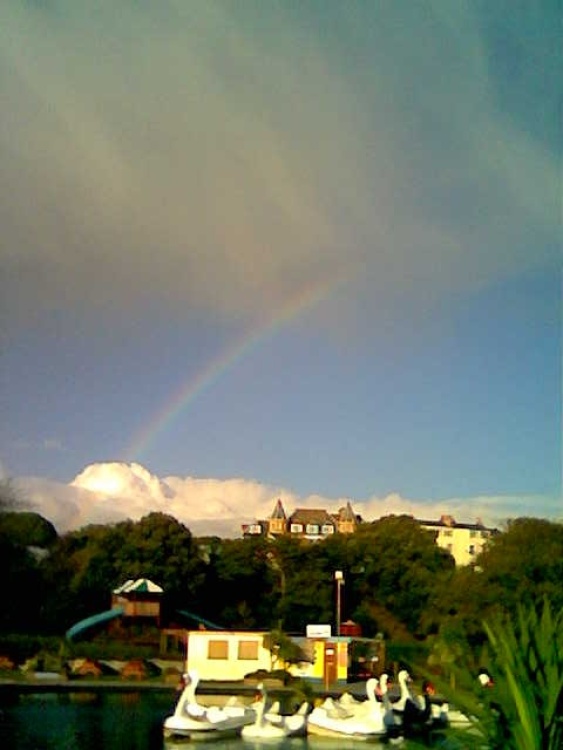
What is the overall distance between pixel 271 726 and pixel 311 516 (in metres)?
54.2

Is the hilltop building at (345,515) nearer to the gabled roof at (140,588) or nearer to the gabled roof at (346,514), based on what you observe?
the gabled roof at (346,514)

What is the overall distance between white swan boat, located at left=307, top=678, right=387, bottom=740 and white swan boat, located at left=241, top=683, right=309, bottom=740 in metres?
0.20

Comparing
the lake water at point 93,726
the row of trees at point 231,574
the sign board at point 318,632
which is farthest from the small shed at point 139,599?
the lake water at point 93,726

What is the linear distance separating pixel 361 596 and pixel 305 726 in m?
18.3

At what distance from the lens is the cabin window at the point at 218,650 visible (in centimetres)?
2412

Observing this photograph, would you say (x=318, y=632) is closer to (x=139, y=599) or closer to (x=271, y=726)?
(x=139, y=599)

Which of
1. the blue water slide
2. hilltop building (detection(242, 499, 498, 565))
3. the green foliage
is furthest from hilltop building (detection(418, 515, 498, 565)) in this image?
the green foliage

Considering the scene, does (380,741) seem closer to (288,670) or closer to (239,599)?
(288,670)

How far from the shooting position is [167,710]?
60.5 ft

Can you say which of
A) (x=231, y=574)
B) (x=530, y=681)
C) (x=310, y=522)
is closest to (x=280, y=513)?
(x=310, y=522)

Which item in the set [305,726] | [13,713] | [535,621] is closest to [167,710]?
[13,713]

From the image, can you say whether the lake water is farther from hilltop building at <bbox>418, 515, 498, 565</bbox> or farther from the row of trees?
hilltop building at <bbox>418, 515, 498, 565</bbox>

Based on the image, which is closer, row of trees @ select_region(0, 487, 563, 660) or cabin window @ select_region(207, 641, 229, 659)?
cabin window @ select_region(207, 641, 229, 659)

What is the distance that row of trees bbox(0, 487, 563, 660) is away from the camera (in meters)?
30.4
